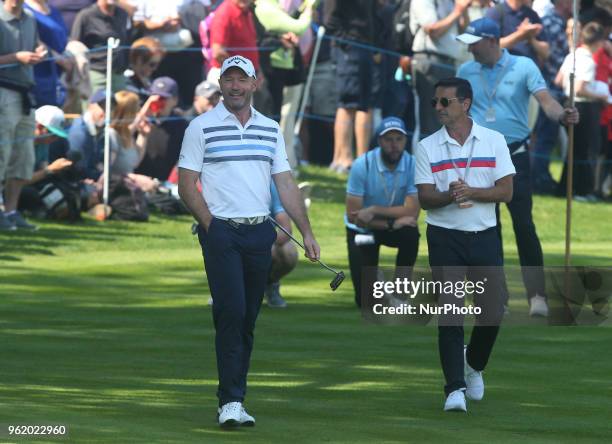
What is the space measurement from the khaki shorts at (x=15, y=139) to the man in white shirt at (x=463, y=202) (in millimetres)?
8394

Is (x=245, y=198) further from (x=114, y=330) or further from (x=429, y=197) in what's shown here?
(x=114, y=330)

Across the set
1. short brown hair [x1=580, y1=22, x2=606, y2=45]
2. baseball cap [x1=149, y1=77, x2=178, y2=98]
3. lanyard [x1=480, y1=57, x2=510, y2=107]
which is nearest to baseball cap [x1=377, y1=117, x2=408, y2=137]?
lanyard [x1=480, y1=57, x2=510, y2=107]

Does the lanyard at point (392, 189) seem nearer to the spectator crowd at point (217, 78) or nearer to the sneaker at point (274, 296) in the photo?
the sneaker at point (274, 296)

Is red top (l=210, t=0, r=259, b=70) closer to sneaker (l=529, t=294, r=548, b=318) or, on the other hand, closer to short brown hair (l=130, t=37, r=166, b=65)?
short brown hair (l=130, t=37, r=166, b=65)

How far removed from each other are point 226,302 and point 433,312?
4.37 m

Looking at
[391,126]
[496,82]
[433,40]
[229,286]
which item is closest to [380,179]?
[391,126]

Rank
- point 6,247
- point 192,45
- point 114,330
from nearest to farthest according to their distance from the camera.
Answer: point 114,330
point 6,247
point 192,45

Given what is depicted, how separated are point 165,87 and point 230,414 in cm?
1218

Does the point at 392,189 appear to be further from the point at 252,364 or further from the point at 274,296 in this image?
the point at 252,364

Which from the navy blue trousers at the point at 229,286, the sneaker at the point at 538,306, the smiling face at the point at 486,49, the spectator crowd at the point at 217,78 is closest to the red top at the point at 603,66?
the spectator crowd at the point at 217,78

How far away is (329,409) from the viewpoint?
10.5m

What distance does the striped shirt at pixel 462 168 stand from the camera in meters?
10.9

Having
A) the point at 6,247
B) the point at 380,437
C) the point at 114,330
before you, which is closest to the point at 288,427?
the point at 380,437

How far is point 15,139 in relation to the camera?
1875cm
